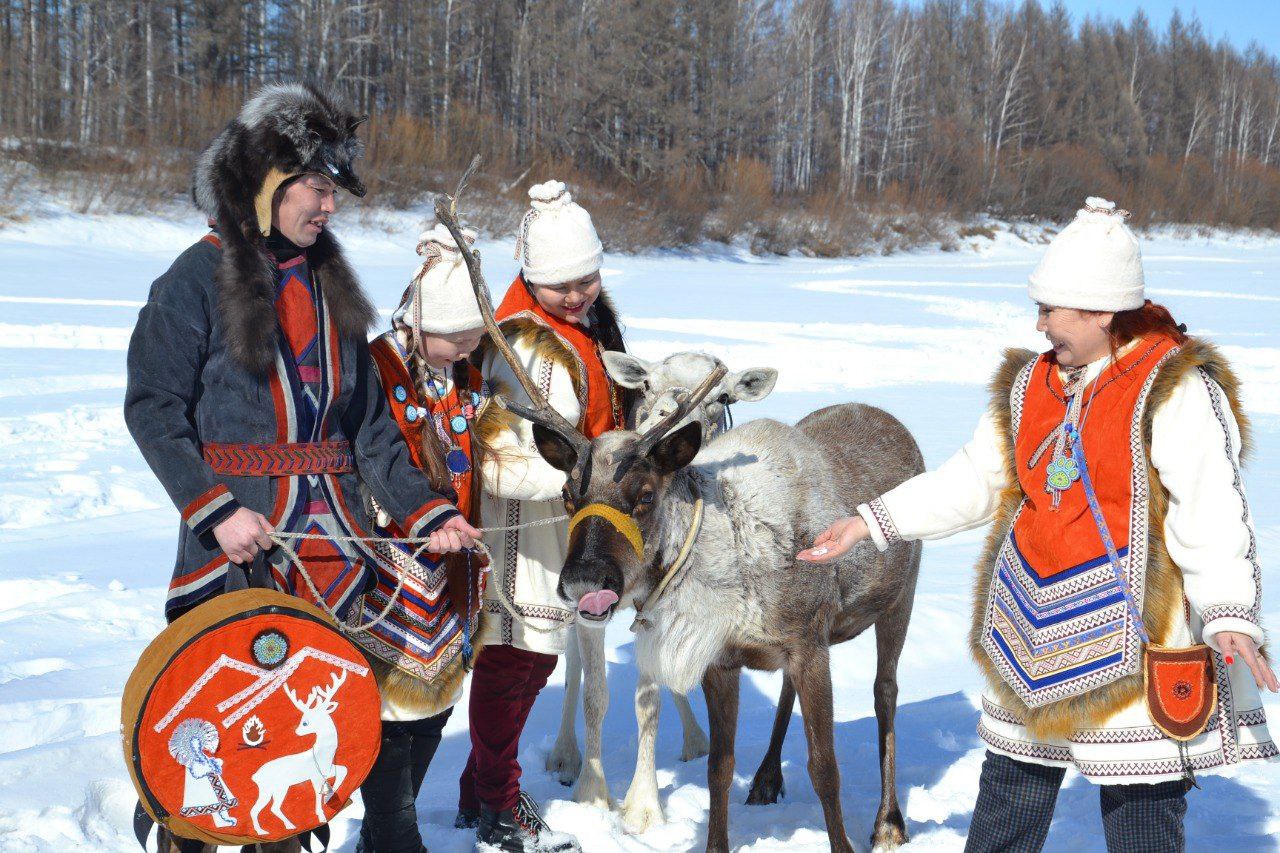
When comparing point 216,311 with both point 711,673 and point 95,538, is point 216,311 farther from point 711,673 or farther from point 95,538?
point 95,538

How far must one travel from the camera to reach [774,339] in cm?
1429

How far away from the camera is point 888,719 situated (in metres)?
4.12

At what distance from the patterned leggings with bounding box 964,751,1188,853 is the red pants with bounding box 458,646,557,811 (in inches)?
56.0

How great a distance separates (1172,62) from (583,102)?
42369 millimetres

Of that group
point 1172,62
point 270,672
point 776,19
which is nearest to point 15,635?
point 270,672

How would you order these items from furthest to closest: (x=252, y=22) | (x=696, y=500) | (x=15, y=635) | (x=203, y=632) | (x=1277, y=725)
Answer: (x=252, y=22) → (x=15, y=635) → (x=1277, y=725) → (x=696, y=500) → (x=203, y=632)

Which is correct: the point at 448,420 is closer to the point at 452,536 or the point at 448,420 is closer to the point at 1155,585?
the point at 452,536

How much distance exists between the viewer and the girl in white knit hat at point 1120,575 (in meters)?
2.35

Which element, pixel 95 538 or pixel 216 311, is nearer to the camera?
pixel 216 311

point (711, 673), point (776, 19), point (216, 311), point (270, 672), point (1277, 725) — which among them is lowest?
point (1277, 725)

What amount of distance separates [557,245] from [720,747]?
1.71 metres

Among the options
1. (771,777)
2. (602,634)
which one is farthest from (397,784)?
(771,777)

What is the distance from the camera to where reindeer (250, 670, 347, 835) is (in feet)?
8.00

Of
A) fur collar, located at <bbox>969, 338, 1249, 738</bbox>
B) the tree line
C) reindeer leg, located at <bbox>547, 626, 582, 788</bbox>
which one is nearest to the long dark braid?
reindeer leg, located at <bbox>547, 626, 582, 788</bbox>
